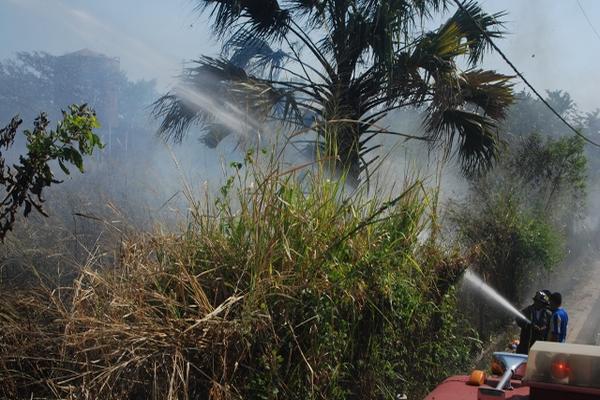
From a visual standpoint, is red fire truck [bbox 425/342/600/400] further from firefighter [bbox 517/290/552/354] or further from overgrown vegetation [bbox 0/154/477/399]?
firefighter [bbox 517/290/552/354]

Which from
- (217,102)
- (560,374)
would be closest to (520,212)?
(217,102)

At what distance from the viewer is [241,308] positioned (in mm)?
3939

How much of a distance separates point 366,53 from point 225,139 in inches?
80.5

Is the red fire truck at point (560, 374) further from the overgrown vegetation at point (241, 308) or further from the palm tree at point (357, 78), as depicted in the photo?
the palm tree at point (357, 78)

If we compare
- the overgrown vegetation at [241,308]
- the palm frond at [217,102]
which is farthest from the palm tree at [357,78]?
the overgrown vegetation at [241,308]

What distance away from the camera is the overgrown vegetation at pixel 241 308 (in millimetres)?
3623

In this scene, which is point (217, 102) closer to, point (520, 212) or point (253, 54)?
point (253, 54)

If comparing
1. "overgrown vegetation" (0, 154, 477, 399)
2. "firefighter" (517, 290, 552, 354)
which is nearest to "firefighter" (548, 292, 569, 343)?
"firefighter" (517, 290, 552, 354)

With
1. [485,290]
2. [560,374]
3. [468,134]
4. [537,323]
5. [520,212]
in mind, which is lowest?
[485,290]

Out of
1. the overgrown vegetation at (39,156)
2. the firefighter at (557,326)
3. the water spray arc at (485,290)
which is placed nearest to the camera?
the overgrown vegetation at (39,156)

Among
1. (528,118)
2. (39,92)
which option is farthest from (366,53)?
(528,118)

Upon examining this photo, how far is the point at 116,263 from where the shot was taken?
4.22 metres

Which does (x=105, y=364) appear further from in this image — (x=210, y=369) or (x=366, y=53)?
(x=366, y=53)

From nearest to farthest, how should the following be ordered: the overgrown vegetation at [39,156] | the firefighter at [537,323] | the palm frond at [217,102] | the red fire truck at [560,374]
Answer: the red fire truck at [560,374] < the overgrown vegetation at [39,156] < the firefighter at [537,323] < the palm frond at [217,102]
